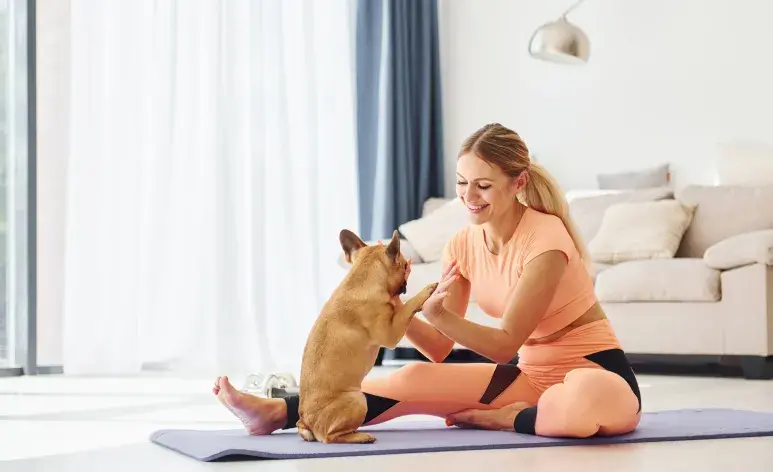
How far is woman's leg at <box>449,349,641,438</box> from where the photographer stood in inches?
88.0

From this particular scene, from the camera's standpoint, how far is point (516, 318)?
2264 millimetres

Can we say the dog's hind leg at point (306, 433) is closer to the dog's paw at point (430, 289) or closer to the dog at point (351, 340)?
the dog at point (351, 340)

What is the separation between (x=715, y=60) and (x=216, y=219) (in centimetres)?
269

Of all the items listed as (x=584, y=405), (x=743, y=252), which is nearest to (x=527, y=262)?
(x=584, y=405)

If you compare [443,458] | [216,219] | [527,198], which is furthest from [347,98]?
[443,458]

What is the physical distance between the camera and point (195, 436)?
7.88 ft

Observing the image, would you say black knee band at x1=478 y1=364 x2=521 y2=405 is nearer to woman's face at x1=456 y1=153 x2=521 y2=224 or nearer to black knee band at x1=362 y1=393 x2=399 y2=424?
black knee band at x1=362 y1=393 x2=399 y2=424

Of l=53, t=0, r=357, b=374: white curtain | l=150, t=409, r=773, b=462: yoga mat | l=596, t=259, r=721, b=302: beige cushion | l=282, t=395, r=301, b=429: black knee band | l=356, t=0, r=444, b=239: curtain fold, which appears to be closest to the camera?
l=150, t=409, r=773, b=462: yoga mat

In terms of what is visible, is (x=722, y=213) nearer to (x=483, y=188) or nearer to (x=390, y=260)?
(x=483, y=188)

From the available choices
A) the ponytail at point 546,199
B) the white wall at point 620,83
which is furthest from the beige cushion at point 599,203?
the ponytail at point 546,199

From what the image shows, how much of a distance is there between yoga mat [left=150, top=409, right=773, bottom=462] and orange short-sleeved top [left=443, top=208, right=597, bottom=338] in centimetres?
28

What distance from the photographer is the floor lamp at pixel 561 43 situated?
550 cm

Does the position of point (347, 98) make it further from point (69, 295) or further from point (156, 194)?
point (69, 295)

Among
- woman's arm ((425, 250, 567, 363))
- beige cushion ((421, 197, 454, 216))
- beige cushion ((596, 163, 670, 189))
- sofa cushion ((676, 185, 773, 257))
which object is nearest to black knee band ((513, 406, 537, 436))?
woman's arm ((425, 250, 567, 363))
